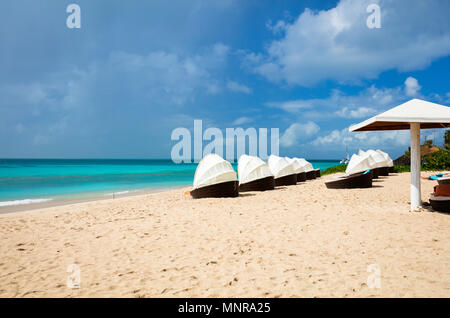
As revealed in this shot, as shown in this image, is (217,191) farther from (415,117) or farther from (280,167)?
(415,117)

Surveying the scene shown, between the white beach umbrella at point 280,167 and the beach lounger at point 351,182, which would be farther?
the white beach umbrella at point 280,167

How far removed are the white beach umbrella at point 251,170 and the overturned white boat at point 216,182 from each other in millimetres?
2240

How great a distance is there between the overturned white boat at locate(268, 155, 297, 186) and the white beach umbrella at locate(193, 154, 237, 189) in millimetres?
5698

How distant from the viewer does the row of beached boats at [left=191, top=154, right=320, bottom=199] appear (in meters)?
11.5

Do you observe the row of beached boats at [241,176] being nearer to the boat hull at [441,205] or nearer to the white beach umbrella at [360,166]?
the white beach umbrella at [360,166]

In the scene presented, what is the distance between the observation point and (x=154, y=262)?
4418mm

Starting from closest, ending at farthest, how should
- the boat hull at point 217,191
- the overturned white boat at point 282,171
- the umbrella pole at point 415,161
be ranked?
the umbrella pole at point 415,161 < the boat hull at point 217,191 < the overturned white boat at point 282,171

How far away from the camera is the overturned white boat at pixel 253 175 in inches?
547

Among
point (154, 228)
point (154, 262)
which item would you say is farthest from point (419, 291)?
point (154, 228)

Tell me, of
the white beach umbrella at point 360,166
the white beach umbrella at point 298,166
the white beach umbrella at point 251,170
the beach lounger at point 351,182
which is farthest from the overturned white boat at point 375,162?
the white beach umbrella at point 251,170

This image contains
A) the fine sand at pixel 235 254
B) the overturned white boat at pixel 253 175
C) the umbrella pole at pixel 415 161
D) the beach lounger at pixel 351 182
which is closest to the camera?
the fine sand at pixel 235 254

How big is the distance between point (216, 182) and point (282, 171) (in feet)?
22.5

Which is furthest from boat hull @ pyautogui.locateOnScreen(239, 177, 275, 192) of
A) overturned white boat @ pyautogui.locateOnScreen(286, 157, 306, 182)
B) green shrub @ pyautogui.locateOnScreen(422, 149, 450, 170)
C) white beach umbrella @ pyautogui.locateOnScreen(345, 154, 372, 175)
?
green shrub @ pyautogui.locateOnScreen(422, 149, 450, 170)

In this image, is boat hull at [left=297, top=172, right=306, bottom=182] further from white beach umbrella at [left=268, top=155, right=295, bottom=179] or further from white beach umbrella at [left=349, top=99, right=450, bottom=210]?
white beach umbrella at [left=349, top=99, right=450, bottom=210]
